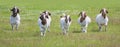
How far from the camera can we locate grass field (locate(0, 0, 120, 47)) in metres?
31.4

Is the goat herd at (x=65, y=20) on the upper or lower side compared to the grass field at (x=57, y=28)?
upper

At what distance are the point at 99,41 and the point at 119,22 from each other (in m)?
13.7

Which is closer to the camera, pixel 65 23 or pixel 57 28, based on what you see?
pixel 65 23

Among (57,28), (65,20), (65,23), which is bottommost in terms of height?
(57,28)

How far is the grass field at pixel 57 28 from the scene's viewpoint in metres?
31.4

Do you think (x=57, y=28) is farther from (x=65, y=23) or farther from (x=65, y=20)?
(x=65, y=20)

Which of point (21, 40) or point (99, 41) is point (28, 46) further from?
point (99, 41)

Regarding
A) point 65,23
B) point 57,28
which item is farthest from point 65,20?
point 57,28

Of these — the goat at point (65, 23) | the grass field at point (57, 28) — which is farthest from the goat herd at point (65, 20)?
the grass field at point (57, 28)

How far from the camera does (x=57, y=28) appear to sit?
42.2m

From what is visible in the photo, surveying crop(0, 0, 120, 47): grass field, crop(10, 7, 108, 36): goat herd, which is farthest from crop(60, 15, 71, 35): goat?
crop(0, 0, 120, 47): grass field

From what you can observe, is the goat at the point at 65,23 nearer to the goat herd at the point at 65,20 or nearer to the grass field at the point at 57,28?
the goat herd at the point at 65,20

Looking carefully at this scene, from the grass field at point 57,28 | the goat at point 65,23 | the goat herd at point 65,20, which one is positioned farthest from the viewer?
the goat at point 65,23

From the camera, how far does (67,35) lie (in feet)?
117
